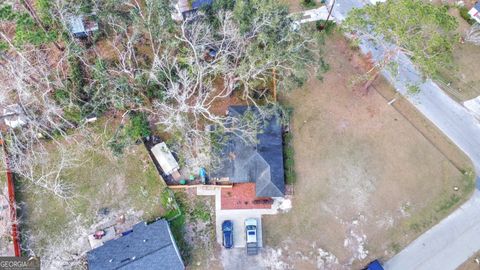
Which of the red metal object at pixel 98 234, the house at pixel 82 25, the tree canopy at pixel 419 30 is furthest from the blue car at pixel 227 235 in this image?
the house at pixel 82 25

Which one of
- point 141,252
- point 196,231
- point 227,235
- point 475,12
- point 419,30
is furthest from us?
point 475,12

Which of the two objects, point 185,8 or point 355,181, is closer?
point 355,181

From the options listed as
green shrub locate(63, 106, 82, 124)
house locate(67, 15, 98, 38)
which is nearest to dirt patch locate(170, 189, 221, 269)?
green shrub locate(63, 106, 82, 124)

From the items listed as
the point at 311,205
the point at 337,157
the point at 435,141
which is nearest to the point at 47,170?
the point at 311,205

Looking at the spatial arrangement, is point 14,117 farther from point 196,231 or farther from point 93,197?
point 196,231

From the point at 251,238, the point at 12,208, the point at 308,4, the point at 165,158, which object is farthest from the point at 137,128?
the point at 308,4

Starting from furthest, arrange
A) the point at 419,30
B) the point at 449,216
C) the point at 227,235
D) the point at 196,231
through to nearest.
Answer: the point at 449,216 < the point at 196,231 < the point at 227,235 < the point at 419,30

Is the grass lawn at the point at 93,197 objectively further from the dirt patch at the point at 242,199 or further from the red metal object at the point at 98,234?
the dirt patch at the point at 242,199
